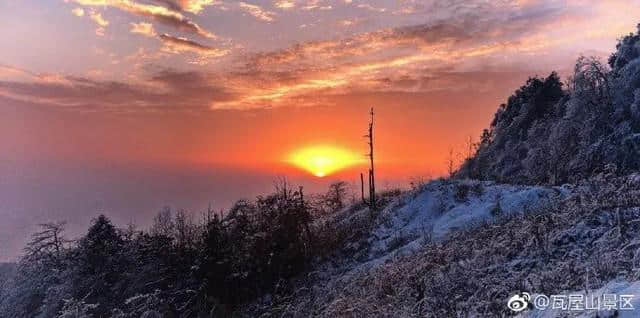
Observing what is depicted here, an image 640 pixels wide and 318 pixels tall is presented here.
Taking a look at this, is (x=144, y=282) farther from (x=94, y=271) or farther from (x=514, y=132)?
(x=514, y=132)

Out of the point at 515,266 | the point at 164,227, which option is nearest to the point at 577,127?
the point at 164,227

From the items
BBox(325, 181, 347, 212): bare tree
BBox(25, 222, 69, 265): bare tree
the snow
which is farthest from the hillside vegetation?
BBox(25, 222, 69, 265): bare tree

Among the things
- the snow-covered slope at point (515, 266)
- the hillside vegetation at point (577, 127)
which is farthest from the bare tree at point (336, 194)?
the snow-covered slope at point (515, 266)

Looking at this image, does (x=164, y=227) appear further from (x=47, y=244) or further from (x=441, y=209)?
(x=441, y=209)

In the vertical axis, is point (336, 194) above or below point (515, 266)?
below

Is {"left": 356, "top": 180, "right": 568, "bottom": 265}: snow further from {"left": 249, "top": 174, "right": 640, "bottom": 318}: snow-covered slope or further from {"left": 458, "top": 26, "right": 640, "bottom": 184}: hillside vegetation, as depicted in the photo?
{"left": 458, "top": 26, "right": 640, "bottom": 184}: hillside vegetation

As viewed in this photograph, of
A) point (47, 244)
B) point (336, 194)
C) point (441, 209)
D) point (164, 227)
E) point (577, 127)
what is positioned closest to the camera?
point (441, 209)

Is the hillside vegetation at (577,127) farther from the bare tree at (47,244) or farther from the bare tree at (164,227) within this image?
the bare tree at (47,244)

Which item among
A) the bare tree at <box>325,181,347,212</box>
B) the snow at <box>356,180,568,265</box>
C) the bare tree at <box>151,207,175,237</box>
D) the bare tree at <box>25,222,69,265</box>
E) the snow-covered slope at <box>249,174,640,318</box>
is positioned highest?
the snow-covered slope at <box>249,174,640,318</box>

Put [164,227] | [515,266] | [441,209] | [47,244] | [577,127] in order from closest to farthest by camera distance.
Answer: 1. [515,266]
2. [441,209]
3. [164,227]
4. [47,244]
5. [577,127]

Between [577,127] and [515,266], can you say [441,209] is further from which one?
[577,127]

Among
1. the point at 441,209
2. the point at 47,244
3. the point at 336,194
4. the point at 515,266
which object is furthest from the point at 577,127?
the point at 47,244

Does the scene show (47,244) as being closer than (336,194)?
Yes

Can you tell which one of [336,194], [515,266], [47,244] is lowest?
[336,194]
